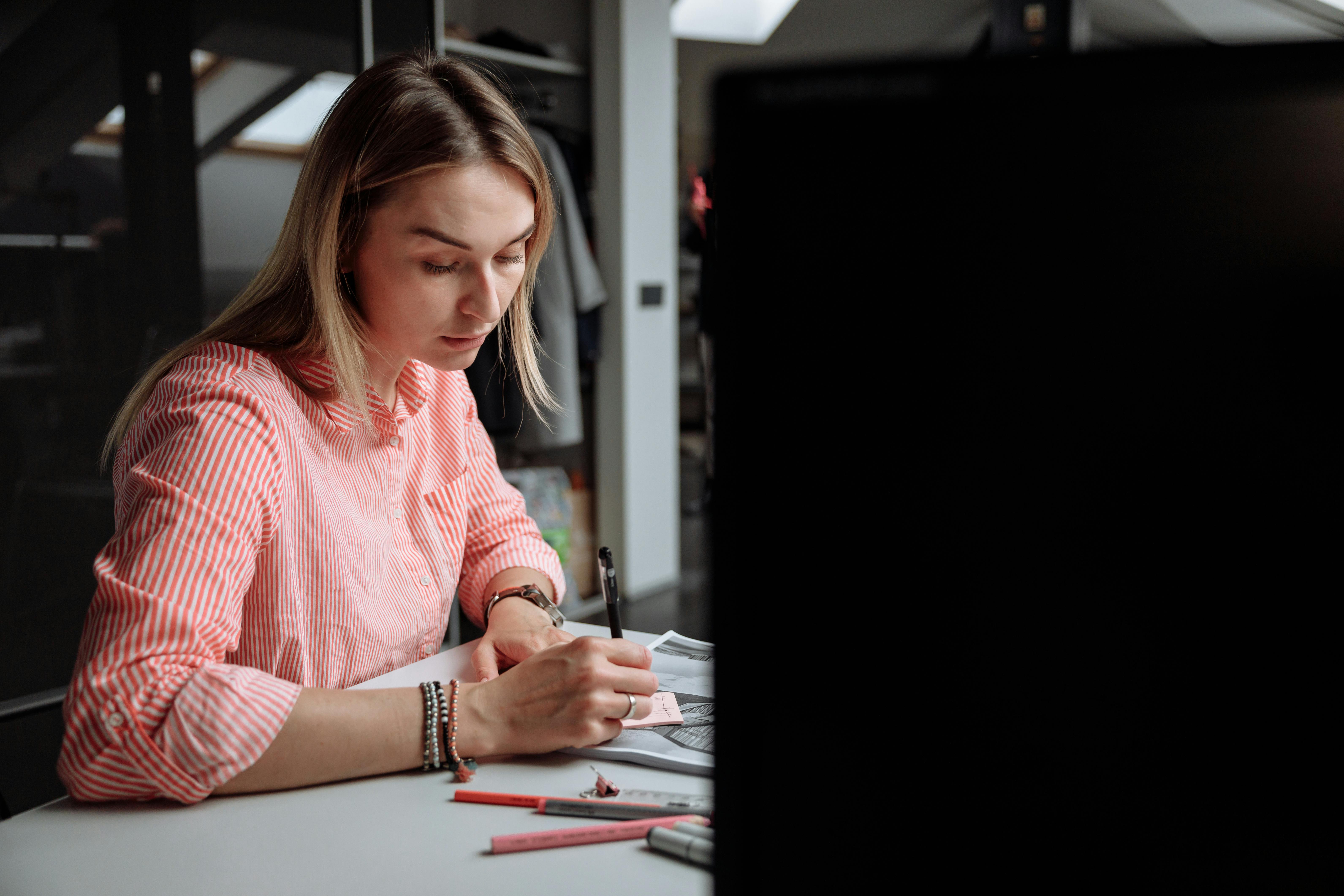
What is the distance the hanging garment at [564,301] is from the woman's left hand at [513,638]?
2.10m

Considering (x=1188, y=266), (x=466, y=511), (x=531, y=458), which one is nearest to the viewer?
(x=1188, y=266)

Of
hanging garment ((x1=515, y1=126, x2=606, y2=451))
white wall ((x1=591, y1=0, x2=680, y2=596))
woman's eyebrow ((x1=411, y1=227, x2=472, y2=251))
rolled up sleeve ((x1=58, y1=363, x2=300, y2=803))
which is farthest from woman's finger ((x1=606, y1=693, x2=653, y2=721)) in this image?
white wall ((x1=591, y1=0, x2=680, y2=596))

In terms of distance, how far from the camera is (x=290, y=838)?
27.4 inches

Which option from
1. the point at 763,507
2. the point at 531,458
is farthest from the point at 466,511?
the point at 531,458

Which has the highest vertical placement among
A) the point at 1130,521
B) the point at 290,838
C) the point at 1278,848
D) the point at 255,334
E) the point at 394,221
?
the point at 394,221

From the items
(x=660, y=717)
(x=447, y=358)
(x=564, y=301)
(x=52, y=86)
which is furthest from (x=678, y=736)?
(x=564, y=301)

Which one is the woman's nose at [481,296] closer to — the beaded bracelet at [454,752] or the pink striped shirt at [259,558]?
the pink striped shirt at [259,558]

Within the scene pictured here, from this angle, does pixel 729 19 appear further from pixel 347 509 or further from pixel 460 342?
pixel 347 509

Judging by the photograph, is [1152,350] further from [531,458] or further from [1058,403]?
[531,458]

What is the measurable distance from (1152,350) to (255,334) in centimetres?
96

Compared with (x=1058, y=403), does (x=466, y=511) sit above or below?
below

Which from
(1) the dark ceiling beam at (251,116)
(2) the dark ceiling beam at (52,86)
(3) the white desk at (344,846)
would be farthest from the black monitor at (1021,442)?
(1) the dark ceiling beam at (251,116)

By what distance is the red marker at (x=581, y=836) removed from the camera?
0.67 meters

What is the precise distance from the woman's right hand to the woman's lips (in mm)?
419
